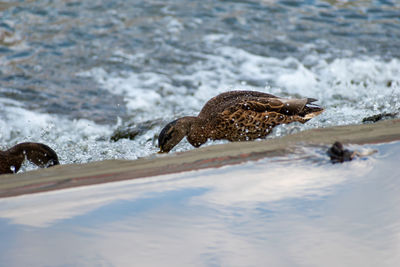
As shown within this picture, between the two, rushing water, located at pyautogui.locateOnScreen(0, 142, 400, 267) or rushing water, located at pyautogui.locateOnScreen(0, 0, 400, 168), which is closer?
rushing water, located at pyautogui.locateOnScreen(0, 142, 400, 267)

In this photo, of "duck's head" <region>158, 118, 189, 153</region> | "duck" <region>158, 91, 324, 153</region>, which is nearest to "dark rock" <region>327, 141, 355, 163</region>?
"duck" <region>158, 91, 324, 153</region>

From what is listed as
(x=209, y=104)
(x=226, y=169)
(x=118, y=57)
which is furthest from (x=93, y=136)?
(x=226, y=169)

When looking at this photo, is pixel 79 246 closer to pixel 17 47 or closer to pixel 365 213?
pixel 365 213

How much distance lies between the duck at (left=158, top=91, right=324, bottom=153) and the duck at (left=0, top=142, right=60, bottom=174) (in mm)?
946

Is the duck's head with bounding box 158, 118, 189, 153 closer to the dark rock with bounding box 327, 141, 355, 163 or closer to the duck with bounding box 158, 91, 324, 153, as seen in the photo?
the duck with bounding box 158, 91, 324, 153

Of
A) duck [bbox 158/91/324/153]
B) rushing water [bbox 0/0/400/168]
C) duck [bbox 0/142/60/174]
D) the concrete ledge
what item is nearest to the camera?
the concrete ledge

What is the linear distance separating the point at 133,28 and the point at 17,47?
179 centimetres

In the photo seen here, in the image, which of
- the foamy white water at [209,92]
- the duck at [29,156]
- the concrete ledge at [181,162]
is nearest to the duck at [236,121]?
the foamy white water at [209,92]

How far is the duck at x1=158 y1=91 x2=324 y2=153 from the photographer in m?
4.66

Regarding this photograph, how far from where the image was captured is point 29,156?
13.8ft

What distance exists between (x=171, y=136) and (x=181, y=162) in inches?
72.0

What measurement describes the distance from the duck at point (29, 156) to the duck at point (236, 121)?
37.2 inches

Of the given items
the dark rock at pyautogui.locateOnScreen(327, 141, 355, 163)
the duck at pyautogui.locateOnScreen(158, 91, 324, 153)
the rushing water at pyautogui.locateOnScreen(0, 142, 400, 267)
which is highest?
the dark rock at pyautogui.locateOnScreen(327, 141, 355, 163)

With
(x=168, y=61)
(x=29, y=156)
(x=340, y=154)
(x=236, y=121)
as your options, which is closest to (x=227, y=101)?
(x=236, y=121)
